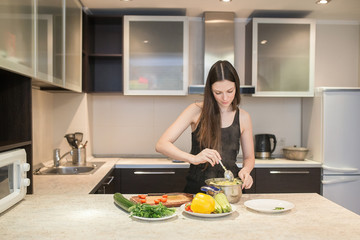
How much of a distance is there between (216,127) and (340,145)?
1818 mm

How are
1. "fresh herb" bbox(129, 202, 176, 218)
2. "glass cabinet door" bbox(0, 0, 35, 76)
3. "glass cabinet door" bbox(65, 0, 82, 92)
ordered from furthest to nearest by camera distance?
1. "glass cabinet door" bbox(65, 0, 82, 92)
2. "glass cabinet door" bbox(0, 0, 35, 76)
3. "fresh herb" bbox(129, 202, 176, 218)

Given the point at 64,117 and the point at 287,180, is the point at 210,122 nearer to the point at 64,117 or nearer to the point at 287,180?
the point at 287,180

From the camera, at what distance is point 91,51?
3.65 meters

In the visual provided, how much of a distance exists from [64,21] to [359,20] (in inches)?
126

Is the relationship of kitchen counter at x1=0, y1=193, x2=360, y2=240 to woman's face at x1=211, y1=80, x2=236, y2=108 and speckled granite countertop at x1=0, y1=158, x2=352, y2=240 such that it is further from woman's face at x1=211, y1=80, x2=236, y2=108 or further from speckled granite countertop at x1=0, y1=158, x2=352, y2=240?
woman's face at x1=211, y1=80, x2=236, y2=108

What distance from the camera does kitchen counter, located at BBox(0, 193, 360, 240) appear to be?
1246mm

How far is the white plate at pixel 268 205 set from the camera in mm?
1498

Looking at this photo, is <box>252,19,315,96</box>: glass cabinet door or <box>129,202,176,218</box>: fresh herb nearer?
<box>129,202,176,218</box>: fresh herb

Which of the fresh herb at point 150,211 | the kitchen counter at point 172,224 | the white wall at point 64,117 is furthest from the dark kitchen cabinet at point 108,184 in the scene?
the fresh herb at point 150,211

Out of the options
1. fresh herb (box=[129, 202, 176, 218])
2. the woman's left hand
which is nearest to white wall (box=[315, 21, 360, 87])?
the woman's left hand

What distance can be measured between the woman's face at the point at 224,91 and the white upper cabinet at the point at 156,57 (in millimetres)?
1471

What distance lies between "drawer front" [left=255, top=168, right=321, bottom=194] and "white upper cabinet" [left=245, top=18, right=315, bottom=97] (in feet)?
2.57

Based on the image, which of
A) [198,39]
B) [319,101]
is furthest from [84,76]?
[319,101]

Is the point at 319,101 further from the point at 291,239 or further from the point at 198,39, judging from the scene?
the point at 291,239
